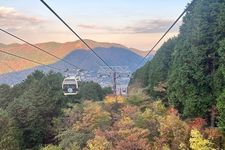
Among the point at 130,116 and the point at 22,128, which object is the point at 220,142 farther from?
the point at 22,128

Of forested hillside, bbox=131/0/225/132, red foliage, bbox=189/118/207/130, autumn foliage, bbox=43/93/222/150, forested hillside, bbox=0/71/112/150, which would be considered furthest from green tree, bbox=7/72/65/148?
red foliage, bbox=189/118/207/130

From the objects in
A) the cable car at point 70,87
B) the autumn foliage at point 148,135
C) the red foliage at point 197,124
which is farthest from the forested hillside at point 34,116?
the red foliage at point 197,124

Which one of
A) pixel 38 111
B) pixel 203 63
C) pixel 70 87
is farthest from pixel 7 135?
pixel 203 63

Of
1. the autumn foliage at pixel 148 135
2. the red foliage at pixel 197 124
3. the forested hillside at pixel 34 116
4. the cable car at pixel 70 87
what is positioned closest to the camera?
the autumn foliage at pixel 148 135

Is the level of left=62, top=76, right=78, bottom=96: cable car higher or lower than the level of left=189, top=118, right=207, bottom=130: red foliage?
higher

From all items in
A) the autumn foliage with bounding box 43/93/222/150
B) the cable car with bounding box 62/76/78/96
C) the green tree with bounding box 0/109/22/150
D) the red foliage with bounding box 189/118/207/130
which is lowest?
the green tree with bounding box 0/109/22/150

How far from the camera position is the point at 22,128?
51031 millimetres

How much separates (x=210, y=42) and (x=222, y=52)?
11.6ft

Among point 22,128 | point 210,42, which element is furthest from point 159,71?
point 210,42

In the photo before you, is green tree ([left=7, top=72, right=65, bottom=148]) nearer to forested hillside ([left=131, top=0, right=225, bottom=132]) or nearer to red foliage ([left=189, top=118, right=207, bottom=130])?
forested hillside ([left=131, top=0, right=225, bottom=132])

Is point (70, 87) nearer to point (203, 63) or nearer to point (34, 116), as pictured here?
point (203, 63)

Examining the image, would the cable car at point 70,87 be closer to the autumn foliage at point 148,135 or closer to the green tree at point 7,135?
the autumn foliage at point 148,135

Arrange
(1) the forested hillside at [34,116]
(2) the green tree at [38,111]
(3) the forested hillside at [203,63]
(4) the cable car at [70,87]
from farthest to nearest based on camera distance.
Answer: (2) the green tree at [38,111]
(1) the forested hillside at [34,116]
(4) the cable car at [70,87]
(3) the forested hillside at [203,63]

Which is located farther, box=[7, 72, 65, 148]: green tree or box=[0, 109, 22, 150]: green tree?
box=[7, 72, 65, 148]: green tree
